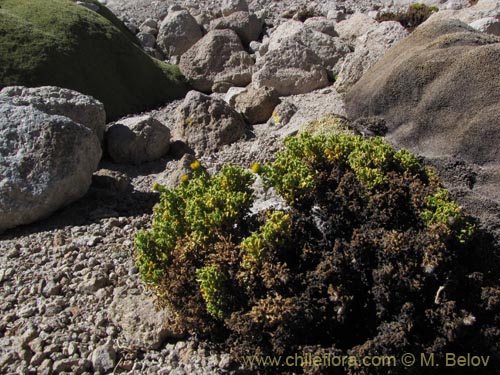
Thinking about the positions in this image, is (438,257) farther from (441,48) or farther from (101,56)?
(101,56)

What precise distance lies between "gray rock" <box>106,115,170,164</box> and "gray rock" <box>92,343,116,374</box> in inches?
152

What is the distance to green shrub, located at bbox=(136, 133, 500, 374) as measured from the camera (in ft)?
12.2

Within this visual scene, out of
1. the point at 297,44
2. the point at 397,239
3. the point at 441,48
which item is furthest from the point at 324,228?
the point at 297,44

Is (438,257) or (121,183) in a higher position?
(438,257)

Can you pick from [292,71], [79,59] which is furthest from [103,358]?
[79,59]

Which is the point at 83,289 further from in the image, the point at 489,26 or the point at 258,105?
the point at 489,26

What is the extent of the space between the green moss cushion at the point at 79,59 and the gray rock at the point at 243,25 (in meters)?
1.59

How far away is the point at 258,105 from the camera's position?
27.7 ft

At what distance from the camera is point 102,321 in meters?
4.62

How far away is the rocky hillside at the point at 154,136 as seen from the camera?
14.3ft

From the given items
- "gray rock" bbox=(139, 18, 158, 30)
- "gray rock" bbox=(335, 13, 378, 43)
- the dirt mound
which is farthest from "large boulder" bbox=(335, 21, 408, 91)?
"gray rock" bbox=(139, 18, 158, 30)

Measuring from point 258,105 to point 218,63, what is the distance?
2.62 m

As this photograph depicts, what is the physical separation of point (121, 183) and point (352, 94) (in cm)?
304

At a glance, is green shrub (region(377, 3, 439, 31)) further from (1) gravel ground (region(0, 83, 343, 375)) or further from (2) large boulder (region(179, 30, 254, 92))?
(1) gravel ground (region(0, 83, 343, 375))
